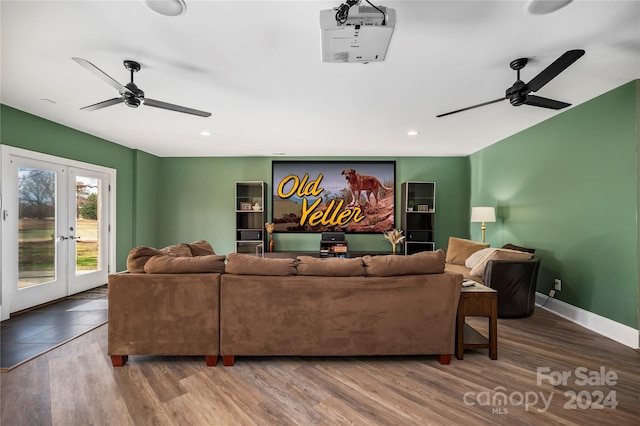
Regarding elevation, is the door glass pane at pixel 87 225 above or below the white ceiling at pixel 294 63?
below

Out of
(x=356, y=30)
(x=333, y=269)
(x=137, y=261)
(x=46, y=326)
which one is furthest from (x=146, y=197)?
(x=356, y=30)

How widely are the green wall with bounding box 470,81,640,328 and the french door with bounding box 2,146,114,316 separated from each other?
6555 millimetres

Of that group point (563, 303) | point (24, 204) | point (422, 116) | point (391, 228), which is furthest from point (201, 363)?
point (391, 228)

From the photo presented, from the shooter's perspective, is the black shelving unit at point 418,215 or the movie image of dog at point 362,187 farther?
the movie image of dog at point 362,187

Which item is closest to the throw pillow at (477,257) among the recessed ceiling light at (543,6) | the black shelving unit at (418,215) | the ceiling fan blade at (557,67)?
the black shelving unit at (418,215)

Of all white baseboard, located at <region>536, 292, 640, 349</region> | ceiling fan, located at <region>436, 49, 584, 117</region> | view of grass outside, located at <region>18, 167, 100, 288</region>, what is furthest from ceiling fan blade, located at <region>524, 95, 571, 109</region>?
view of grass outside, located at <region>18, 167, 100, 288</region>

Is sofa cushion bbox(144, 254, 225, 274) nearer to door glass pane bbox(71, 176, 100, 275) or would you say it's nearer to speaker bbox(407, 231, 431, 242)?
door glass pane bbox(71, 176, 100, 275)

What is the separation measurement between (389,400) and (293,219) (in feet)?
14.3

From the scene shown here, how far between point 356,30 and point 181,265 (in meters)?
2.08

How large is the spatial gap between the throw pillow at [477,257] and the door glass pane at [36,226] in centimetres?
577

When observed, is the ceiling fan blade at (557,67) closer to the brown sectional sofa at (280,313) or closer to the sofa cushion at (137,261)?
the brown sectional sofa at (280,313)

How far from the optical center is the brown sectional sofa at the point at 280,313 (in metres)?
2.21

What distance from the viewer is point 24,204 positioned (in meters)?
3.46

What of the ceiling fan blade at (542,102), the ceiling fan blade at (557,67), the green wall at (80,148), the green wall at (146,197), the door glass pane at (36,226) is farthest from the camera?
the green wall at (146,197)
